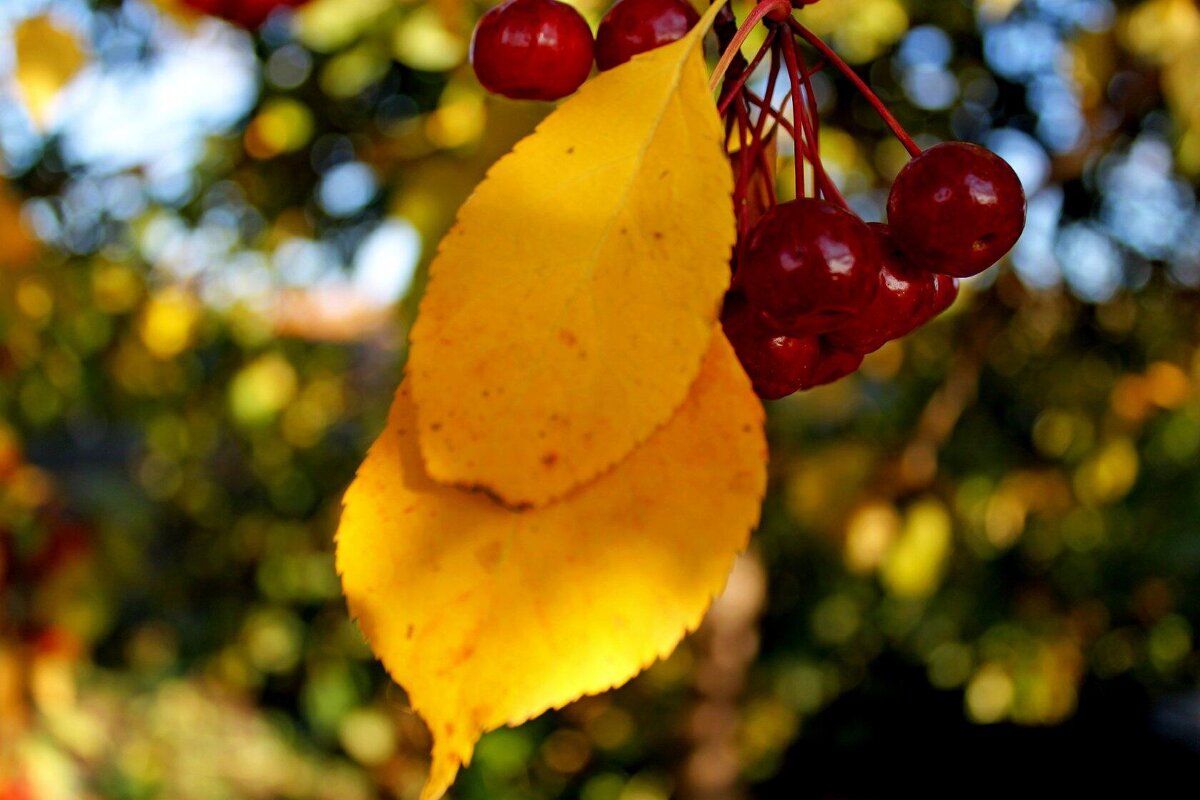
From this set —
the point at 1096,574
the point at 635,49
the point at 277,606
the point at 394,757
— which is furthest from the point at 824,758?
the point at 635,49

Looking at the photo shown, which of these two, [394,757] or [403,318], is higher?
[403,318]

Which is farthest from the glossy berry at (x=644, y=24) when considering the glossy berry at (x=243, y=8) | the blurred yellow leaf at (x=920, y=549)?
the blurred yellow leaf at (x=920, y=549)

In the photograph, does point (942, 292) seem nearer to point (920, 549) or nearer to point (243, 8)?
point (243, 8)

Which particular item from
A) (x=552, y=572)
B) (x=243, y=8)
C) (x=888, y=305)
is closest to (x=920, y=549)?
(x=243, y=8)

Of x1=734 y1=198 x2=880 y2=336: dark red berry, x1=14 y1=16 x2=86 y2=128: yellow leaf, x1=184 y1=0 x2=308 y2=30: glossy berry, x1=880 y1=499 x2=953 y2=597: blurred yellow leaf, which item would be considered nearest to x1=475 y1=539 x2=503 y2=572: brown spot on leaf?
x1=734 y1=198 x2=880 y2=336: dark red berry

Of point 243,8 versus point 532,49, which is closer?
point 532,49

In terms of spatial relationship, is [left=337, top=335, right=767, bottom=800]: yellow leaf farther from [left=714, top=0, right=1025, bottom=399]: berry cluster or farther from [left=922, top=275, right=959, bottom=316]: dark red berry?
[left=922, top=275, right=959, bottom=316]: dark red berry

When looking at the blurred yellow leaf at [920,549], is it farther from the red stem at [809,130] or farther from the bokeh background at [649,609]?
the red stem at [809,130]

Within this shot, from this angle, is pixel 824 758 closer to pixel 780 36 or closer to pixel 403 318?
pixel 403 318
